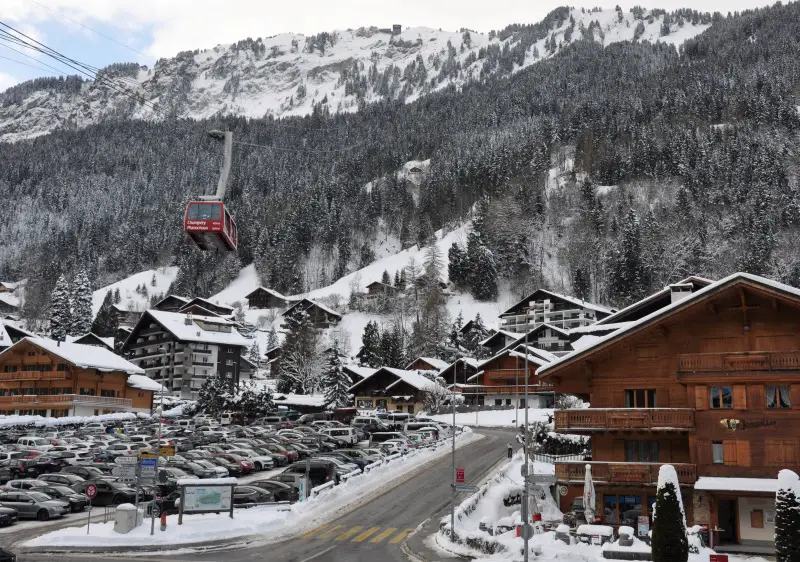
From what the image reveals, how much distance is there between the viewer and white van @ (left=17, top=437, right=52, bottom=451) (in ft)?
201

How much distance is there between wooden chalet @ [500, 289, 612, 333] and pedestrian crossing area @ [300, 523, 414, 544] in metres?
112

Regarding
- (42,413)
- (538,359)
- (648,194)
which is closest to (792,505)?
(538,359)

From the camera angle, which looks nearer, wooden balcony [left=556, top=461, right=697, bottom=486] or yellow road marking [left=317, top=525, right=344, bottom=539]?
yellow road marking [left=317, top=525, right=344, bottom=539]

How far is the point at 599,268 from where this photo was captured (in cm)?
17962

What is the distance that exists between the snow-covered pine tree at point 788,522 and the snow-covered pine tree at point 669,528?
10.1ft

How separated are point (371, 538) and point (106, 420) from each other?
64339mm

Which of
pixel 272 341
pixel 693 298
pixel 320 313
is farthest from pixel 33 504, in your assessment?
pixel 320 313

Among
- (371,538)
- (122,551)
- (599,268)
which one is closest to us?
(122,551)

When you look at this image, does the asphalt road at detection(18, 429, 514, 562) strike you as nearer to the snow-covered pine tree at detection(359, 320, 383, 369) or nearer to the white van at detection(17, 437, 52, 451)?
the white van at detection(17, 437, 52, 451)

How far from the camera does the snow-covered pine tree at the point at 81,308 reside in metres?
166

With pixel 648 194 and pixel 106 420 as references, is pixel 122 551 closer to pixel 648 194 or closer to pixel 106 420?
pixel 106 420

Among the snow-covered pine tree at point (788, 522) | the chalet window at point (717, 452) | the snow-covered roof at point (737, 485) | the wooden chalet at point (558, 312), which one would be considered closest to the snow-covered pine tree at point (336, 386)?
the wooden chalet at point (558, 312)

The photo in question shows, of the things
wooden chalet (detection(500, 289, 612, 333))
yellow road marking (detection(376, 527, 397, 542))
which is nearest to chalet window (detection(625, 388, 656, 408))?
yellow road marking (detection(376, 527, 397, 542))

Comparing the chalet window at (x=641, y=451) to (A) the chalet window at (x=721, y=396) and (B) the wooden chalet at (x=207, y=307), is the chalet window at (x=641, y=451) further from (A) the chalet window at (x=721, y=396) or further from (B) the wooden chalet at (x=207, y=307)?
(B) the wooden chalet at (x=207, y=307)
